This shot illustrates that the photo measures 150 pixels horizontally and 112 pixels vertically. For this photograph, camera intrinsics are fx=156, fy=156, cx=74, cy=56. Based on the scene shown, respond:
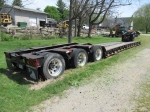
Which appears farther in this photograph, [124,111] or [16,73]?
[16,73]

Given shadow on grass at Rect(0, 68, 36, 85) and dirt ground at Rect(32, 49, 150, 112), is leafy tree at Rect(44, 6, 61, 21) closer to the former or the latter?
shadow on grass at Rect(0, 68, 36, 85)

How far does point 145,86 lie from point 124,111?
153cm

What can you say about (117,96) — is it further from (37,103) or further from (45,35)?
(45,35)

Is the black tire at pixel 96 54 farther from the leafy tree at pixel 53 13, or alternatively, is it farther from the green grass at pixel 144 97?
the leafy tree at pixel 53 13

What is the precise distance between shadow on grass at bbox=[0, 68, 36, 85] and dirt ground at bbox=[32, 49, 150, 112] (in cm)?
144

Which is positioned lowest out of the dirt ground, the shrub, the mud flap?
the dirt ground

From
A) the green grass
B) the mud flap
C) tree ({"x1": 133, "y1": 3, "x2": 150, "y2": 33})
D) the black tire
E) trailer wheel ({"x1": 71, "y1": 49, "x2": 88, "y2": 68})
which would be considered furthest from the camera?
tree ({"x1": 133, "y1": 3, "x2": 150, "y2": 33})

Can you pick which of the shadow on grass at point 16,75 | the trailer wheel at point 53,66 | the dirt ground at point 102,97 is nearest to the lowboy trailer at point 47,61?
the trailer wheel at point 53,66

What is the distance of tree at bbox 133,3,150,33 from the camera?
61.0 metres

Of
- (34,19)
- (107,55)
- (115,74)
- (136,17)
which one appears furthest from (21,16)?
(136,17)

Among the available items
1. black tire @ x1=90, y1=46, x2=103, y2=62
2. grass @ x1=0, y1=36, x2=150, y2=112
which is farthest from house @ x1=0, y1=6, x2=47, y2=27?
grass @ x1=0, y1=36, x2=150, y2=112

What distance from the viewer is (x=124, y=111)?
308 cm

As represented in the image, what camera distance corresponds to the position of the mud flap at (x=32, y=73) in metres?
4.36

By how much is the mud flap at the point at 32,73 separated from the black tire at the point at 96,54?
297 cm
